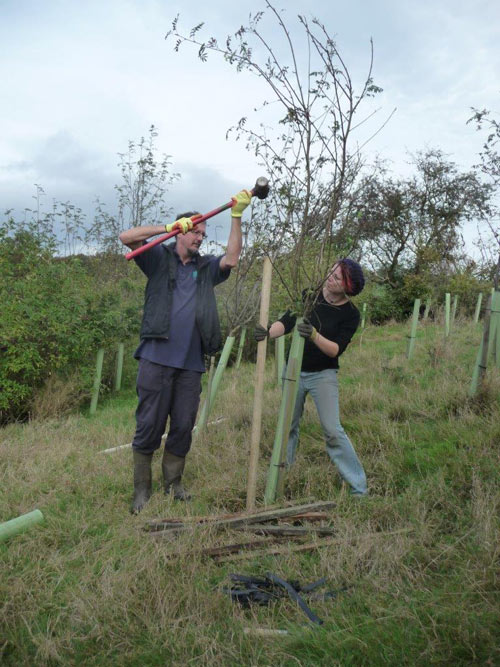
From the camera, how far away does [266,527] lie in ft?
12.0

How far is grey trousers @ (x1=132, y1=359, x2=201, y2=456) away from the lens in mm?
4219

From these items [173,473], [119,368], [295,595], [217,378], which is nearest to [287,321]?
[217,378]

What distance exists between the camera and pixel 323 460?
4.83m

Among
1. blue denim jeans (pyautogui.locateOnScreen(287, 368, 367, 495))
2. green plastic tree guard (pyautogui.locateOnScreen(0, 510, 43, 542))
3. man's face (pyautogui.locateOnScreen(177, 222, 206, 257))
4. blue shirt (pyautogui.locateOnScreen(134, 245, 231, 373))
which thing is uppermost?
man's face (pyautogui.locateOnScreen(177, 222, 206, 257))

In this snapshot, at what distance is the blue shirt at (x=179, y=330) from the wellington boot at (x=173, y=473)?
29.4 inches

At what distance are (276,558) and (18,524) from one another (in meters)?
1.66

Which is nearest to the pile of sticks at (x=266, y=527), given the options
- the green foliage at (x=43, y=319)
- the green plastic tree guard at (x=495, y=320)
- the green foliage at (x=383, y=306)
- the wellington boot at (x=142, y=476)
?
the wellington boot at (x=142, y=476)

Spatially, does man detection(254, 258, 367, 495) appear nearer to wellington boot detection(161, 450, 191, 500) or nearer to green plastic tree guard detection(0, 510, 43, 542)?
wellington boot detection(161, 450, 191, 500)

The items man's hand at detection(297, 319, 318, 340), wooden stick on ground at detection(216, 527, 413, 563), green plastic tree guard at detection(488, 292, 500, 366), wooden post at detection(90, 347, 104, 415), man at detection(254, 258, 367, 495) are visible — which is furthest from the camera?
wooden post at detection(90, 347, 104, 415)

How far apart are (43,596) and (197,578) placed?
822 mm

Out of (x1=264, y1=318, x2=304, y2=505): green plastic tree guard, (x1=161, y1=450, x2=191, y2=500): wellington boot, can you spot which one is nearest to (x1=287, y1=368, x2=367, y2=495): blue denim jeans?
(x1=264, y1=318, x2=304, y2=505): green plastic tree guard

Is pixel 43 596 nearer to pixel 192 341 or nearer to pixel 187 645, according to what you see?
pixel 187 645

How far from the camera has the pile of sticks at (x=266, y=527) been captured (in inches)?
135

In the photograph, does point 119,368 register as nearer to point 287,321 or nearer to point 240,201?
point 287,321
